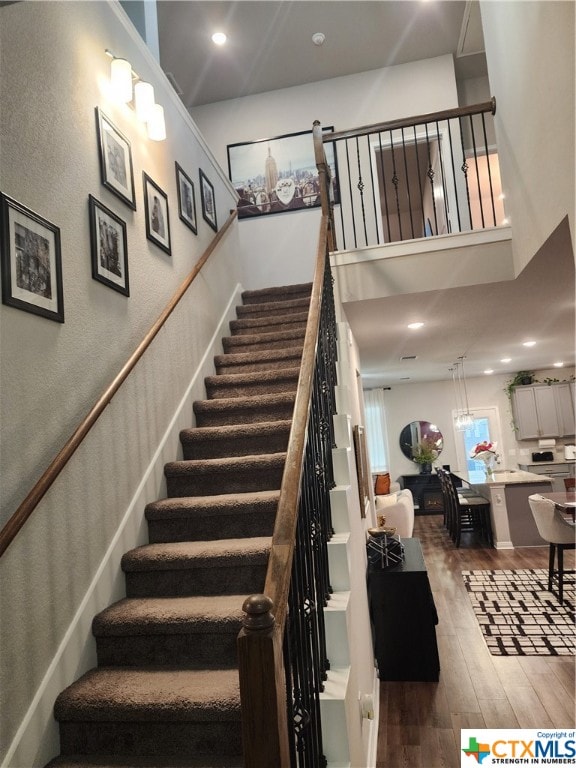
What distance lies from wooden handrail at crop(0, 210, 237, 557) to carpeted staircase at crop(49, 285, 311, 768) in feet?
2.36

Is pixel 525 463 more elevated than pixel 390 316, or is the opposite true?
pixel 390 316

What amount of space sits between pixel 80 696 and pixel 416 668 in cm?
267

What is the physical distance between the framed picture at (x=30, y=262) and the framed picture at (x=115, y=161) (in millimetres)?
754

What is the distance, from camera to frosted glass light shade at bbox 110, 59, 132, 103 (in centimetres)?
314

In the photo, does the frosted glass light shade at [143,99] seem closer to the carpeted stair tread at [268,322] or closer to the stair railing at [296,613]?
the stair railing at [296,613]

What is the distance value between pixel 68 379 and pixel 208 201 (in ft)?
10.2

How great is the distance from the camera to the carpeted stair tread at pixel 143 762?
1.87 m

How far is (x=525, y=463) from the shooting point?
10648 millimetres

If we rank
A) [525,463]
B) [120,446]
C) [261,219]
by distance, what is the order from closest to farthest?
[120,446], [261,219], [525,463]

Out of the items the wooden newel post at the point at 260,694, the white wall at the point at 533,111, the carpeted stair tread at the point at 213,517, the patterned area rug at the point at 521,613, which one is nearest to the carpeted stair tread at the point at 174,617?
the carpeted stair tread at the point at 213,517

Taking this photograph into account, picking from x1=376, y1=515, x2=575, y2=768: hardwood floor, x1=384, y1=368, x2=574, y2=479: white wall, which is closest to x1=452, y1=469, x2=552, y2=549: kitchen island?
x1=376, y1=515, x2=575, y2=768: hardwood floor

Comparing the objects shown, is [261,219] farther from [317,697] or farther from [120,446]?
[317,697]

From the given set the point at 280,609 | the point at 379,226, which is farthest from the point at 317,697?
the point at 379,226

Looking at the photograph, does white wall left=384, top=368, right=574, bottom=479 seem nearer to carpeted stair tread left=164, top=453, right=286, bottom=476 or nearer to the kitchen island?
the kitchen island
